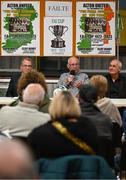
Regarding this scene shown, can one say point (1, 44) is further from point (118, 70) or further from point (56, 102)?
point (56, 102)

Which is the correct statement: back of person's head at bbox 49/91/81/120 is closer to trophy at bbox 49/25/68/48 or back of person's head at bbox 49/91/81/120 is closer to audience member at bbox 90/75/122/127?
audience member at bbox 90/75/122/127

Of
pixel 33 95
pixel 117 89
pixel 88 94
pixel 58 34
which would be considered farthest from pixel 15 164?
pixel 58 34

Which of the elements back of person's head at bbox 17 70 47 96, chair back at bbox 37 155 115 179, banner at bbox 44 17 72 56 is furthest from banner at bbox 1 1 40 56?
chair back at bbox 37 155 115 179

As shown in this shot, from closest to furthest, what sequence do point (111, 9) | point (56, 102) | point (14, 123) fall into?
point (56, 102)
point (14, 123)
point (111, 9)

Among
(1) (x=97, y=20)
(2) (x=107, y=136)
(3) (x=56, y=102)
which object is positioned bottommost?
(2) (x=107, y=136)

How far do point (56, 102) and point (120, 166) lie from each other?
3314mm

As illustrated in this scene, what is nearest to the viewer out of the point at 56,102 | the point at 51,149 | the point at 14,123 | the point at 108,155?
the point at 51,149

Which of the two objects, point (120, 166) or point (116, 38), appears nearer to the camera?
point (120, 166)

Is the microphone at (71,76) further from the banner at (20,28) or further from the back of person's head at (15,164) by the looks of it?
the back of person's head at (15,164)

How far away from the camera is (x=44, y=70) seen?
11.0 meters

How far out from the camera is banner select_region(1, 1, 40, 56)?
10.5 m

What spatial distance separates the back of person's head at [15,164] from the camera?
2037mm

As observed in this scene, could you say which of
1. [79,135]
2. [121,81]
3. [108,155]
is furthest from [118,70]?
[79,135]

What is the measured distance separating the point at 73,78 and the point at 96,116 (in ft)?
12.9
